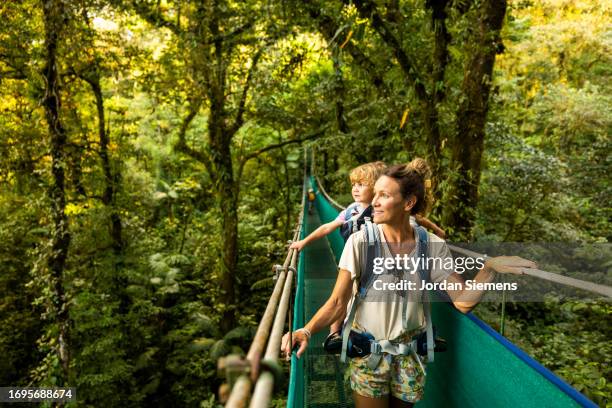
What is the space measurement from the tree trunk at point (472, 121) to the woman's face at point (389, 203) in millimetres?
1914

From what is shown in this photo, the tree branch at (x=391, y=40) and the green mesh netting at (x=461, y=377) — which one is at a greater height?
the tree branch at (x=391, y=40)

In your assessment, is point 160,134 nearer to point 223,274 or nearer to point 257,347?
point 223,274

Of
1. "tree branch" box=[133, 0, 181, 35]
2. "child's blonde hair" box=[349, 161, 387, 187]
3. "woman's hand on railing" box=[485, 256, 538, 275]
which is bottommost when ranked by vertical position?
"woman's hand on railing" box=[485, 256, 538, 275]

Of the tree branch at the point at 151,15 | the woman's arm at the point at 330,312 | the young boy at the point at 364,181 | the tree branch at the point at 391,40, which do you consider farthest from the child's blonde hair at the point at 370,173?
the tree branch at the point at 151,15

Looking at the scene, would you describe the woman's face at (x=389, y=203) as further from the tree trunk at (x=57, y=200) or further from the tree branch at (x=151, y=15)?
the tree branch at (x=151, y=15)

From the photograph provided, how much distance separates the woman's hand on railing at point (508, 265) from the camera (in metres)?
1.06

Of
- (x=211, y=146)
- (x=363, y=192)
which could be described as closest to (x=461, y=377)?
(x=363, y=192)

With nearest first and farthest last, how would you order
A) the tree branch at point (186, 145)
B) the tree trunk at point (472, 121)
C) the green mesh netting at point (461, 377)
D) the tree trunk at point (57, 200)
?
the green mesh netting at point (461, 377) → the tree trunk at point (472, 121) → the tree trunk at point (57, 200) → the tree branch at point (186, 145)

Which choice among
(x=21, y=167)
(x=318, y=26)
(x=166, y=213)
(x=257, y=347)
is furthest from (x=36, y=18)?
(x=166, y=213)

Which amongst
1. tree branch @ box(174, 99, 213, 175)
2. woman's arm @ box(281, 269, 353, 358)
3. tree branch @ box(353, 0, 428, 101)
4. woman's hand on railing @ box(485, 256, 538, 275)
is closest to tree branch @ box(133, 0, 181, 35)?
tree branch @ box(174, 99, 213, 175)

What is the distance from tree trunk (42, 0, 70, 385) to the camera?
173 inches

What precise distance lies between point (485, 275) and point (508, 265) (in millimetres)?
69

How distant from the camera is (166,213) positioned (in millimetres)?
11445

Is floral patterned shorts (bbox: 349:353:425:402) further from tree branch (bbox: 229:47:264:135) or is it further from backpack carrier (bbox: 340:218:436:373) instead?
tree branch (bbox: 229:47:264:135)
